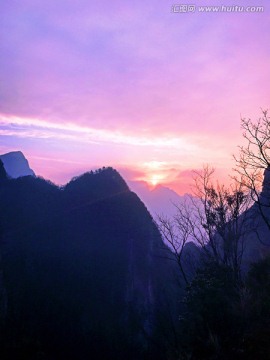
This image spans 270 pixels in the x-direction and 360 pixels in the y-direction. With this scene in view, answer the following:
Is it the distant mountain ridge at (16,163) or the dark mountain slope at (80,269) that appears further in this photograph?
the distant mountain ridge at (16,163)

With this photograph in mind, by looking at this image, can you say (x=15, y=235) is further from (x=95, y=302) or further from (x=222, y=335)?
(x=222, y=335)

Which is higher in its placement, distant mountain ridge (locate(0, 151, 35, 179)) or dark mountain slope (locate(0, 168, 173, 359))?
distant mountain ridge (locate(0, 151, 35, 179))

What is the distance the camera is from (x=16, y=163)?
180250mm

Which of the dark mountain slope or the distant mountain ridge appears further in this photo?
the distant mountain ridge

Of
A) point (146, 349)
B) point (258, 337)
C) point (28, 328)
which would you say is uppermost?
point (258, 337)

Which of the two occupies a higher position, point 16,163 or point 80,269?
point 16,163

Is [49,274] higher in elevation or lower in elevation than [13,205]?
lower

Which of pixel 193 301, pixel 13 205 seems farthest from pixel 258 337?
pixel 13 205

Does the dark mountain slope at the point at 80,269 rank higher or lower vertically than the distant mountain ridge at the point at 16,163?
lower

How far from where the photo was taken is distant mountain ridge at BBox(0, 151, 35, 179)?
575 feet

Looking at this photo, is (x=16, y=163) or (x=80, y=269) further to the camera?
(x=16, y=163)

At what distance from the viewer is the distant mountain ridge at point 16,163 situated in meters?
175

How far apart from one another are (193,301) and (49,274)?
96.2 ft

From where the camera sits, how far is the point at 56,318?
32.9 m
